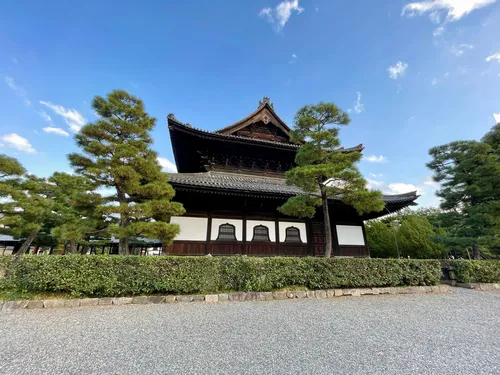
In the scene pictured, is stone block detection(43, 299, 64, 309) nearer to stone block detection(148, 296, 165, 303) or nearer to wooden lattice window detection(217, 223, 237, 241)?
stone block detection(148, 296, 165, 303)

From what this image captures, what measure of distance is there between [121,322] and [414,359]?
16.1 ft

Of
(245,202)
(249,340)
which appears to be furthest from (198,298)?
(245,202)

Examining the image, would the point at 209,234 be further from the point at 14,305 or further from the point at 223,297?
the point at 14,305

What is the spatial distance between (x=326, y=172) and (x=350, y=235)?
630cm

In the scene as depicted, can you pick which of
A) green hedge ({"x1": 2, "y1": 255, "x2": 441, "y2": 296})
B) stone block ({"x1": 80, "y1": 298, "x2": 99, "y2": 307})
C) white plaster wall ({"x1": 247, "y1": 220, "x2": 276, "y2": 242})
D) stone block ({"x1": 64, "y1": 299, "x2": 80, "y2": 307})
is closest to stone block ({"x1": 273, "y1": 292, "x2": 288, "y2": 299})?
green hedge ({"x1": 2, "y1": 255, "x2": 441, "y2": 296})

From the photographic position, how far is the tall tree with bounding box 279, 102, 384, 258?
7.41m

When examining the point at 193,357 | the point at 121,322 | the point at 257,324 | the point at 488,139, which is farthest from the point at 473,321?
the point at 488,139

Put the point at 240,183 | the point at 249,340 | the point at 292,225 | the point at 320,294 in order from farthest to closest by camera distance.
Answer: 1. the point at 292,225
2. the point at 240,183
3. the point at 320,294
4. the point at 249,340

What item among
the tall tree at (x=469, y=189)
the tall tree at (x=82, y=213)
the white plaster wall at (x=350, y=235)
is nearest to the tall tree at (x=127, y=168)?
the tall tree at (x=82, y=213)

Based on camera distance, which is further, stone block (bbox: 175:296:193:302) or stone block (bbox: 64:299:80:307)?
stone block (bbox: 175:296:193:302)

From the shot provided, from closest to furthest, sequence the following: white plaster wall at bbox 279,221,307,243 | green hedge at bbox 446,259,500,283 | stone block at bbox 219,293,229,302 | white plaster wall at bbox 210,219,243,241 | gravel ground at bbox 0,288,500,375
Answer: gravel ground at bbox 0,288,500,375
stone block at bbox 219,293,229,302
green hedge at bbox 446,259,500,283
white plaster wall at bbox 210,219,243,241
white plaster wall at bbox 279,221,307,243

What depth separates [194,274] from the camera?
614cm

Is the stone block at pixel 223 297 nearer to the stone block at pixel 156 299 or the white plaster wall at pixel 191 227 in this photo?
the stone block at pixel 156 299

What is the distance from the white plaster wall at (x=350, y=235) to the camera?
11.7 meters
